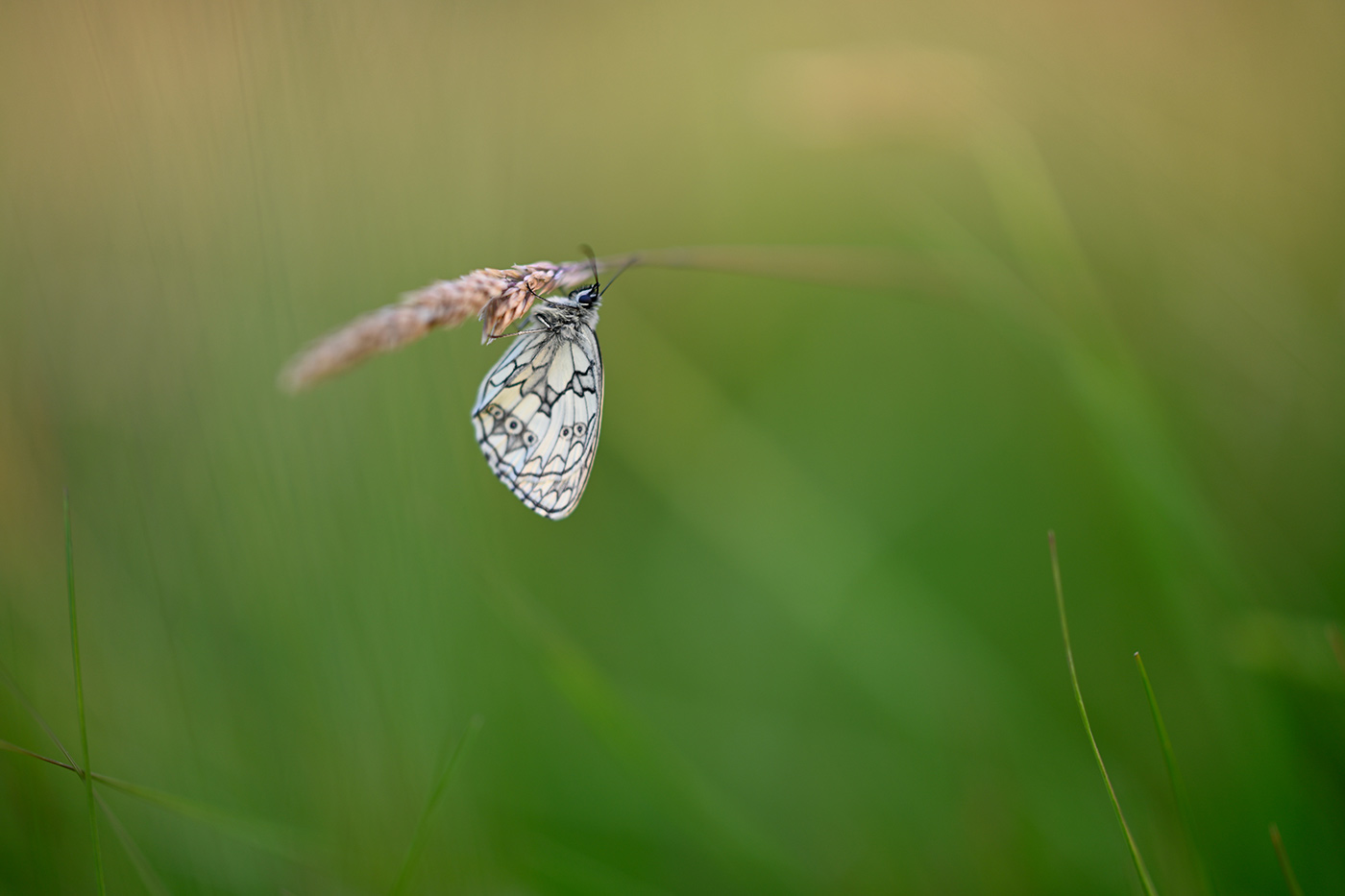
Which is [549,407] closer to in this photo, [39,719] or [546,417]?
[546,417]

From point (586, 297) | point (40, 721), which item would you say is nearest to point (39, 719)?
point (40, 721)

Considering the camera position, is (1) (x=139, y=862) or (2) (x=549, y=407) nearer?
(1) (x=139, y=862)

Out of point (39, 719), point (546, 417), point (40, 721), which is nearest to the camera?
point (40, 721)

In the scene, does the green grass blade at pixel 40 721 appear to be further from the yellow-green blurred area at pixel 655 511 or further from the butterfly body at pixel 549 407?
the butterfly body at pixel 549 407

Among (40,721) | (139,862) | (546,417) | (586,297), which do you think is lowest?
(139,862)

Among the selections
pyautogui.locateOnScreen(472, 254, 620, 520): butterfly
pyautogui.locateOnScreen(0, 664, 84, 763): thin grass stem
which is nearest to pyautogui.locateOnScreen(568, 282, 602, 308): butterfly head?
pyautogui.locateOnScreen(472, 254, 620, 520): butterfly

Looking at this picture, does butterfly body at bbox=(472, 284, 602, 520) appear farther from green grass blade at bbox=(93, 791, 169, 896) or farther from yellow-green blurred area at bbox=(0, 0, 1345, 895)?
green grass blade at bbox=(93, 791, 169, 896)

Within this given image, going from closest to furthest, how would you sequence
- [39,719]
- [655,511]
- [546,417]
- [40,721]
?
[40,721], [39,719], [546,417], [655,511]

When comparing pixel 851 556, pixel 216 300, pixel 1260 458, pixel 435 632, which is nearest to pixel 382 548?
pixel 435 632
